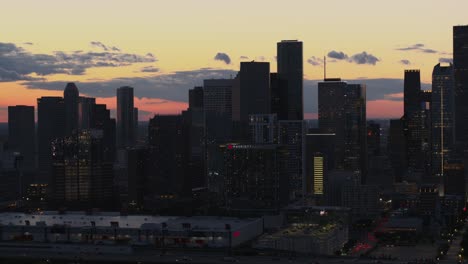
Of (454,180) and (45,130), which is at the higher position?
(45,130)

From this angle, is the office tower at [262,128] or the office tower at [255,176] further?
the office tower at [262,128]

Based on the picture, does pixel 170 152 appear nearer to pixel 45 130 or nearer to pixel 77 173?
pixel 77 173

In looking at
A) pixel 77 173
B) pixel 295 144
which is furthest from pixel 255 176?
pixel 295 144

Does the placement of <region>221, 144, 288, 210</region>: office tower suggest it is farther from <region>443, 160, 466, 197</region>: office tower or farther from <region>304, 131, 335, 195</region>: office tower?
<region>443, 160, 466, 197</region>: office tower

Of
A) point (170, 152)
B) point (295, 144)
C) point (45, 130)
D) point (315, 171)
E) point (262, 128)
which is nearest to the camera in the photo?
point (170, 152)

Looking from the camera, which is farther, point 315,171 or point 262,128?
point 315,171

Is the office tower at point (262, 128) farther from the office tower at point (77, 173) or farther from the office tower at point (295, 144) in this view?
the office tower at point (77, 173)

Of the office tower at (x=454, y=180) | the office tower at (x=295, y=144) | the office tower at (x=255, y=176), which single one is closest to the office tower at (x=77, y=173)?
the office tower at (x=255, y=176)
